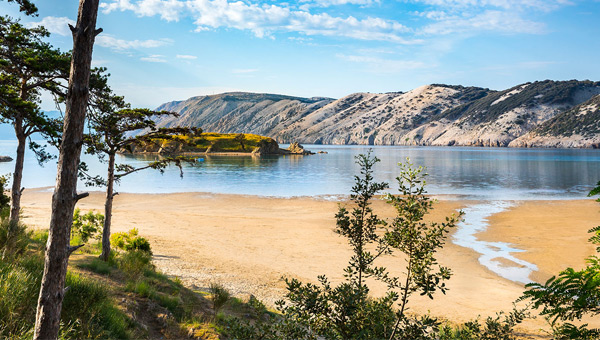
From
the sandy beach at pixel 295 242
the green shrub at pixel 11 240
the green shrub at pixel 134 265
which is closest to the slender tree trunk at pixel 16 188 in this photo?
the green shrub at pixel 11 240

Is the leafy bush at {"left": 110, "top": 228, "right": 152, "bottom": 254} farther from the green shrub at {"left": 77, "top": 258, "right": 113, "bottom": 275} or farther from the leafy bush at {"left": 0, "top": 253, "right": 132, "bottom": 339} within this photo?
the leafy bush at {"left": 0, "top": 253, "right": 132, "bottom": 339}

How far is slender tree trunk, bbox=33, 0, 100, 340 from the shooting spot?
516 centimetres

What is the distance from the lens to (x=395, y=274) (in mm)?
18641

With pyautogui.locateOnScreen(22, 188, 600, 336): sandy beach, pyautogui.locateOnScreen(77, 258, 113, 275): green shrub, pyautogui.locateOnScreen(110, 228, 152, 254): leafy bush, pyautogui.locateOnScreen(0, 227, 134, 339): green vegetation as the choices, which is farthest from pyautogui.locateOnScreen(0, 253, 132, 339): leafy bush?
pyautogui.locateOnScreen(110, 228, 152, 254): leafy bush

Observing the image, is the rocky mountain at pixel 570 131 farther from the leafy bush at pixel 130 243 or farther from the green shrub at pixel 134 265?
the green shrub at pixel 134 265

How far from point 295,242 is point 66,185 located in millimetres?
20812

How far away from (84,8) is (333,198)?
4198 centimetres

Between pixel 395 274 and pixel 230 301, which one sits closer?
pixel 230 301

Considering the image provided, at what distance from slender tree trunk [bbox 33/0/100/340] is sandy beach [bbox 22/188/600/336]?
1076 cm

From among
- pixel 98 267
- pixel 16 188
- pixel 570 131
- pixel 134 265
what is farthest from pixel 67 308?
pixel 570 131

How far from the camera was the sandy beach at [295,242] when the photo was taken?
1680 centimetres

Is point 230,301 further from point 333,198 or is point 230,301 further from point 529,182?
point 529,182

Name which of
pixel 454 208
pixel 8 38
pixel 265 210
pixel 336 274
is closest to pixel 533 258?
pixel 336 274

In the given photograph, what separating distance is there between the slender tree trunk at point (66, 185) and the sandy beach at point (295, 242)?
1076cm
